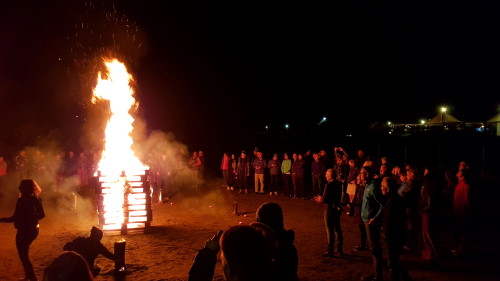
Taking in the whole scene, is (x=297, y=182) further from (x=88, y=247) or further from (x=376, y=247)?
(x=88, y=247)

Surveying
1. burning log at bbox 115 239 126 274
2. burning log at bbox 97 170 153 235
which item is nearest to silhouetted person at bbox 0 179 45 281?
burning log at bbox 115 239 126 274

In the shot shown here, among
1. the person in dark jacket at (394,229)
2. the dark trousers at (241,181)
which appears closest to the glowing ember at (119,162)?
the dark trousers at (241,181)

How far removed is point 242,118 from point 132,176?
95.6ft

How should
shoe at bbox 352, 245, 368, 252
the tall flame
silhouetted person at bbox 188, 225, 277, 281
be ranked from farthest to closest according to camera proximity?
the tall flame, shoe at bbox 352, 245, 368, 252, silhouetted person at bbox 188, 225, 277, 281

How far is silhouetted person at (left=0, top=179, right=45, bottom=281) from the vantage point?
6.57 metres

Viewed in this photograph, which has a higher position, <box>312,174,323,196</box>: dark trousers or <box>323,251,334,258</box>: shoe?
<box>312,174,323,196</box>: dark trousers

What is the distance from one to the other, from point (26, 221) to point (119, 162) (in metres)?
4.94

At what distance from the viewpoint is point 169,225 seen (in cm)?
1125

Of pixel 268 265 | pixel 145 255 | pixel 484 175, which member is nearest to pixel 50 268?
pixel 268 265

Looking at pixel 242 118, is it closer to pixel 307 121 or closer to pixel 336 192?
pixel 307 121

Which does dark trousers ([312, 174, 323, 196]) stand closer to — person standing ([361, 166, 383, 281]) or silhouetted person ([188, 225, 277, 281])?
person standing ([361, 166, 383, 281])

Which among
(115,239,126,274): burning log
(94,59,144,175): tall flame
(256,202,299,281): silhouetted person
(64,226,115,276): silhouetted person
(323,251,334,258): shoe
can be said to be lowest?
(323,251,334,258): shoe

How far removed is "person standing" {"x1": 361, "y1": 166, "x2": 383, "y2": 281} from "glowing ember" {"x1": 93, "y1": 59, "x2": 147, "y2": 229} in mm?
6148

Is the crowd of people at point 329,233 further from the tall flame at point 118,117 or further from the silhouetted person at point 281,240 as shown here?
the tall flame at point 118,117
